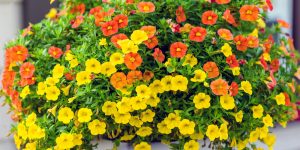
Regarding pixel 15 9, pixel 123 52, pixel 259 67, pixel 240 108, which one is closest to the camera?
pixel 123 52

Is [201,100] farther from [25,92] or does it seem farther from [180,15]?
[25,92]

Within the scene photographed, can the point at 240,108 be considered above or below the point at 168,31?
below

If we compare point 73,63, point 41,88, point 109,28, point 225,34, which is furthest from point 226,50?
point 41,88

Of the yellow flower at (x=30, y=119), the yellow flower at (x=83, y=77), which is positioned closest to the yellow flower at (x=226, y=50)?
the yellow flower at (x=83, y=77)

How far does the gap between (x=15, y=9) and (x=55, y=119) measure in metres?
1.04

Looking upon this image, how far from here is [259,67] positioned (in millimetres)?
1886

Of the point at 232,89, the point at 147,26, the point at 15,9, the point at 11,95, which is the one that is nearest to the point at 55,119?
the point at 11,95

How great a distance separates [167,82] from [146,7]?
255 mm

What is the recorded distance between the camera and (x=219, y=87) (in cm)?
168

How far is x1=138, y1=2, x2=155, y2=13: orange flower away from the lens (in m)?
1.74

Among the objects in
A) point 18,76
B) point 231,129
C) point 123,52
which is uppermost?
point 123,52

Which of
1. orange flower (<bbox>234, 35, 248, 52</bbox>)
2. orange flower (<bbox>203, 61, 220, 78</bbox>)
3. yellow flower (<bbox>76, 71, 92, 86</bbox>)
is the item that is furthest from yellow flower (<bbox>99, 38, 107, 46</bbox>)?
orange flower (<bbox>234, 35, 248, 52</bbox>)

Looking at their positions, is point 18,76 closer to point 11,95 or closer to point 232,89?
point 11,95

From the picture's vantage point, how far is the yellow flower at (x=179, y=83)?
166cm
